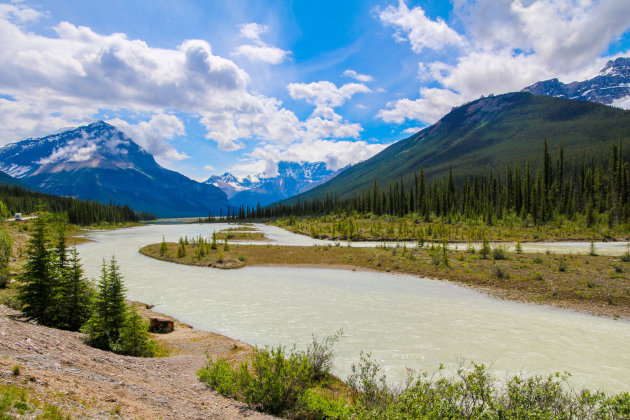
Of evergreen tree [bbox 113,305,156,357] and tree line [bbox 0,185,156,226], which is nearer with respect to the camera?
evergreen tree [bbox 113,305,156,357]

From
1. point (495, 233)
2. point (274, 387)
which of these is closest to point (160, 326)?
point (274, 387)

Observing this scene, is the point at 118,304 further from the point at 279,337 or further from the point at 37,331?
the point at 279,337

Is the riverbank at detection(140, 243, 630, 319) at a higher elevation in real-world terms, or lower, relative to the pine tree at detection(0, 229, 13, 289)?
lower

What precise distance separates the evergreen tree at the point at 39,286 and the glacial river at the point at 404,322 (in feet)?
21.9

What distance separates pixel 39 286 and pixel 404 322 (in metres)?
16.3

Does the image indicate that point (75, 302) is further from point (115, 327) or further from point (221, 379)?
point (221, 379)

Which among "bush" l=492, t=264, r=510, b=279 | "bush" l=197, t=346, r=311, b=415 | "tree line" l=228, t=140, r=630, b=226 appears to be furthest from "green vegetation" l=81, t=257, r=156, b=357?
"tree line" l=228, t=140, r=630, b=226

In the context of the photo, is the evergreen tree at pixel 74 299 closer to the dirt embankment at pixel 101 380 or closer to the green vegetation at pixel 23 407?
the dirt embankment at pixel 101 380

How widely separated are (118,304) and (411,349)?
11776mm

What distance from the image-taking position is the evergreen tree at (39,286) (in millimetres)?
11227

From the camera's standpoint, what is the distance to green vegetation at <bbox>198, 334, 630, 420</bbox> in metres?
5.86

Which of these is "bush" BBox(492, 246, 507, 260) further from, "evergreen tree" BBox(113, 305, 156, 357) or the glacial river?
"evergreen tree" BBox(113, 305, 156, 357)

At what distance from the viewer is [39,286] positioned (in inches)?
448

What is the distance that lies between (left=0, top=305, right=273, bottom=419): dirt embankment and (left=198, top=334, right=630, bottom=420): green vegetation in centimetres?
59
